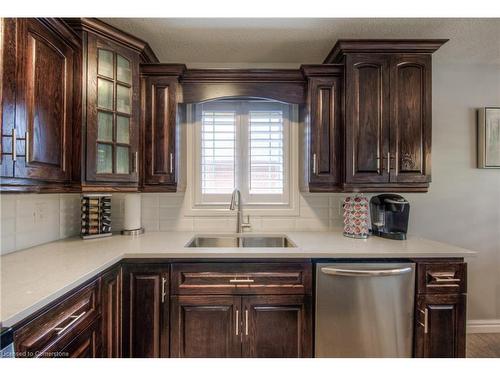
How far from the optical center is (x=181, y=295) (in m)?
1.56

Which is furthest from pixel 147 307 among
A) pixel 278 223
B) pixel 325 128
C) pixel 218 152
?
pixel 325 128

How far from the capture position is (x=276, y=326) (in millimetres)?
1562

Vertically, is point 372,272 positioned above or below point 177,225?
below

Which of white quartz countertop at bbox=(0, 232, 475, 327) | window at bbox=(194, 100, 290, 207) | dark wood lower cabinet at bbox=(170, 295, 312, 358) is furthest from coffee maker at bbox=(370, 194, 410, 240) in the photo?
dark wood lower cabinet at bbox=(170, 295, 312, 358)

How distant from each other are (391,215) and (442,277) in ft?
1.70

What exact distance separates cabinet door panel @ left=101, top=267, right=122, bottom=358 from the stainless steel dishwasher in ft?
3.74

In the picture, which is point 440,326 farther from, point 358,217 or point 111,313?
point 111,313

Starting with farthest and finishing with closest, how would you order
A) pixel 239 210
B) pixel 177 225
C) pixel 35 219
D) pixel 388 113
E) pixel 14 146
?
pixel 177 225
pixel 239 210
pixel 388 113
pixel 35 219
pixel 14 146

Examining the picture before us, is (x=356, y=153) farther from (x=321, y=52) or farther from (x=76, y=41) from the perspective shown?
(x=76, y=41)

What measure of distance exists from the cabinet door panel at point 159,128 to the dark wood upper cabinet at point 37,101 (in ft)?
1.59

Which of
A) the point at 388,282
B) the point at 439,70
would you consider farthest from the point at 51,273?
the point at 439,70

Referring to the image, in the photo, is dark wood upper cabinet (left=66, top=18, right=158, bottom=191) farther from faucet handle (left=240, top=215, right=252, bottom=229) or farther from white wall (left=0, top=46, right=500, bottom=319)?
white wall (left=0, top=46, right=500, bottom=319)

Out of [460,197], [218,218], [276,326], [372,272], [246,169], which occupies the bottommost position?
[276,326]

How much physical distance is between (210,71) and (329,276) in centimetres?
167
